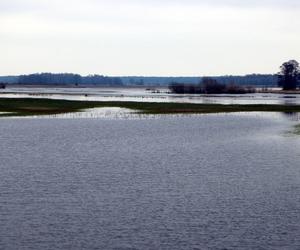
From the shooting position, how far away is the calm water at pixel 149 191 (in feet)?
94.9

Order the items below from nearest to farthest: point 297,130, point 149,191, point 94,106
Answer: point 149,191
point 297,130
point 94,106

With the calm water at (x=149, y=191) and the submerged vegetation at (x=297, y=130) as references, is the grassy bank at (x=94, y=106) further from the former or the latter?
the calm water at (x=149, y=191)

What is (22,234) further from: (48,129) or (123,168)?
(48,129)

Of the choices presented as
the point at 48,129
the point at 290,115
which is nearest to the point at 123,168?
the point at 48,129

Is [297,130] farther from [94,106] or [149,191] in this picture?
[94,106]

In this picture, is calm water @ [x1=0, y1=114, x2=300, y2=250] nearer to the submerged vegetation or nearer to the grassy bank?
the submerged vegetation

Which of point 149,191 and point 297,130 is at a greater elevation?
point 149,191

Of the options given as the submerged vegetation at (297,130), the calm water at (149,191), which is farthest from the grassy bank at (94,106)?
the calm water at (149,191)

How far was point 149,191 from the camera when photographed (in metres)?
38.4

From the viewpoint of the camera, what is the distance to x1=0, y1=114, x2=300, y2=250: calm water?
28938 millimetres

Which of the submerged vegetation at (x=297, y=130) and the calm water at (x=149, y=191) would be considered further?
the submerged vegetation at (x=297, y=130)

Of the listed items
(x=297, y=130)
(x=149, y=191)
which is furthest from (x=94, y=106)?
(x=149, y=191)

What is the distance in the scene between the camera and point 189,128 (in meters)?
80.0

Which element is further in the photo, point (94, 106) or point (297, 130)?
point (94, 106)
